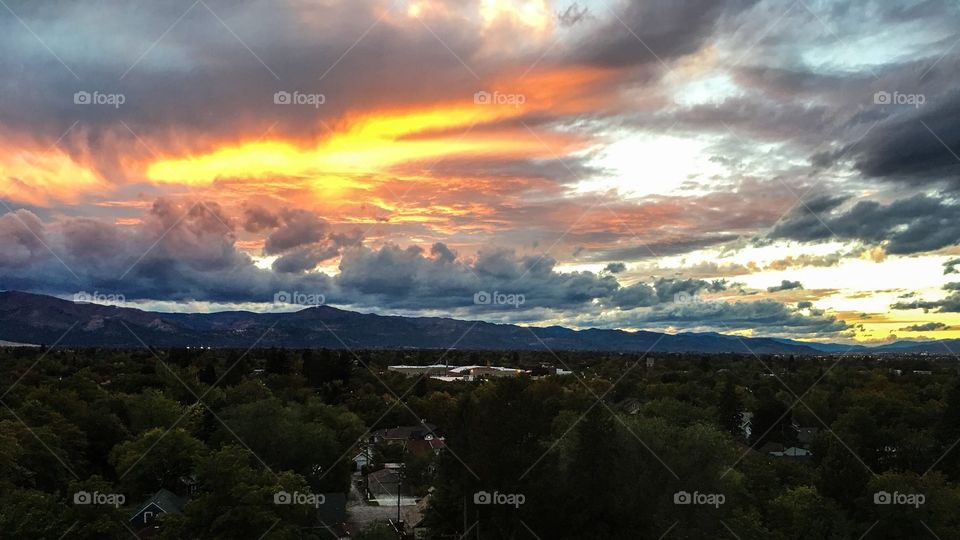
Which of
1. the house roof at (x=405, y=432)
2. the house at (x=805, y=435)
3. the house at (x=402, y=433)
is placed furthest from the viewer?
the house roof at (x=405, y=432)

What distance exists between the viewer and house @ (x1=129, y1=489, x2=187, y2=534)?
34188 millimetres

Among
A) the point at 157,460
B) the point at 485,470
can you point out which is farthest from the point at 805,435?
the point at 157,460

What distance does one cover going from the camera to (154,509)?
3525 centimetres

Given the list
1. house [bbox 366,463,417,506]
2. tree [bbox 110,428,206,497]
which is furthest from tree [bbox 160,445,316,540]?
house [bbox 366,463,417,506]

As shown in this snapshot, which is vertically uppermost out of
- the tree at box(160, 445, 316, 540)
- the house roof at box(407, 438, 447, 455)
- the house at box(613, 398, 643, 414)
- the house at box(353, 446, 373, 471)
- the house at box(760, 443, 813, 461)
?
Answer: the house at box(613, 398, 643, 414)

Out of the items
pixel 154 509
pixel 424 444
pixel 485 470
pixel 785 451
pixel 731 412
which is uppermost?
pixel 485 470

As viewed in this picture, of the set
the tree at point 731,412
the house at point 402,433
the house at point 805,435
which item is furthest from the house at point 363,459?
the house at point 805,435

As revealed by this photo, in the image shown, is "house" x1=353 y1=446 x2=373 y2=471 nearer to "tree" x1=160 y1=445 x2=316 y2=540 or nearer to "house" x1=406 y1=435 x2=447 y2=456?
"house" x1=406 y1=435 x2=447 y2=456

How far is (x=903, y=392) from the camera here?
235 ft

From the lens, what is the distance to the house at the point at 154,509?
34.2 metres

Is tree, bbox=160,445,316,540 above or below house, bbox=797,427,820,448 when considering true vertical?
above

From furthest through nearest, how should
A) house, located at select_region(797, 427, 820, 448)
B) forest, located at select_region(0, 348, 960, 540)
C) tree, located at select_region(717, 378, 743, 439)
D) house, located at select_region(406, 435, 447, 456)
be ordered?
1. tree, located at select_region(717, 378, 743, 439)
2. house, located at select_region(797, 427, 820, 448)
3. house, located at select_region(406, 435, 447, 456)
4. forest, located at select_region(0, 348, 960, 540)

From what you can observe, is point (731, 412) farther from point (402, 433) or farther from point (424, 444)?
point (402, 433)

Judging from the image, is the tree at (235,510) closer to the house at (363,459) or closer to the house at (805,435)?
the house at (363,459)
